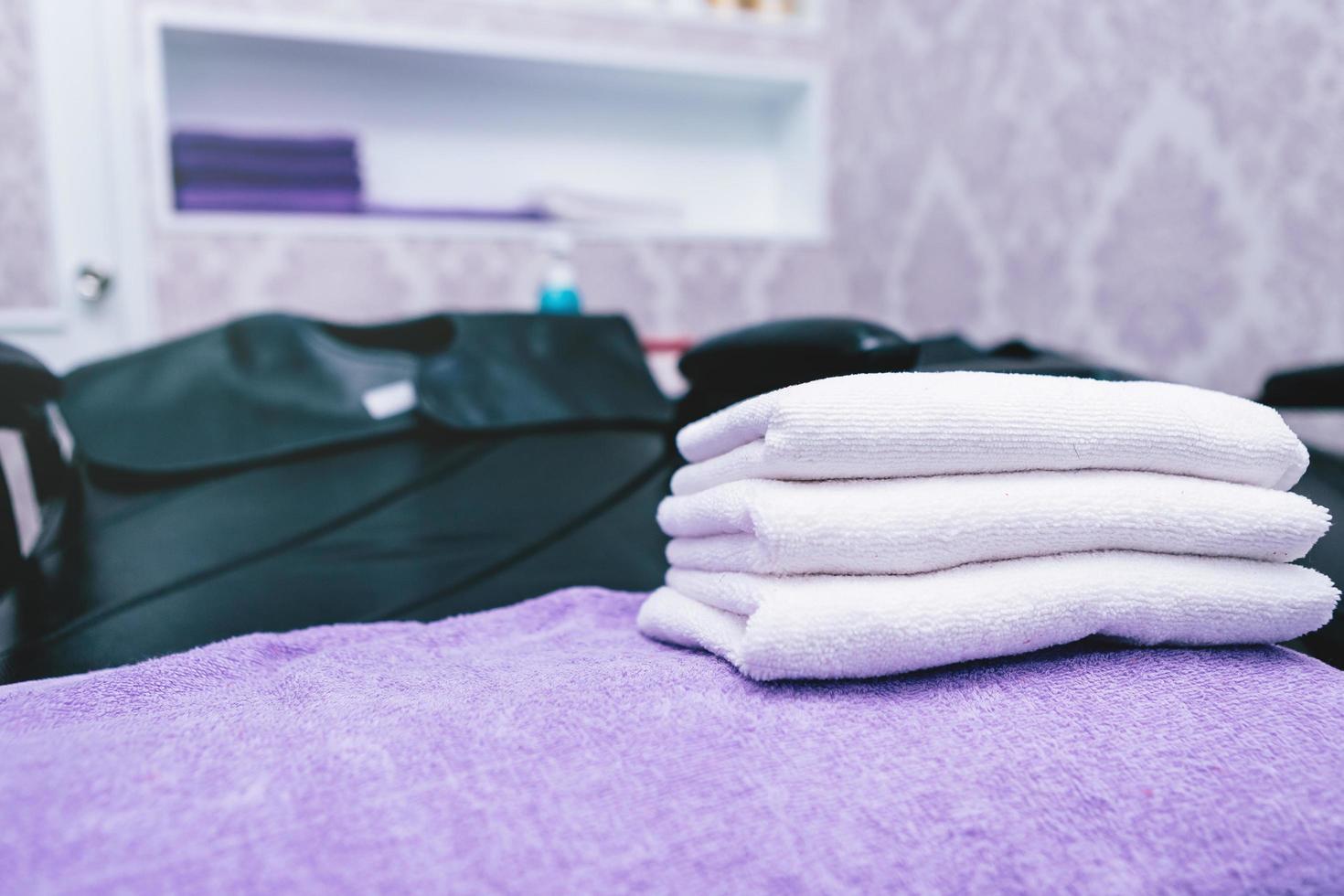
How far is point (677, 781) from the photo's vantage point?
324mm

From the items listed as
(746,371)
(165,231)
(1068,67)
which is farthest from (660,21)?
(746,371)

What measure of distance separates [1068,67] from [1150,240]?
1.09 ft

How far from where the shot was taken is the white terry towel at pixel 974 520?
1.28ft

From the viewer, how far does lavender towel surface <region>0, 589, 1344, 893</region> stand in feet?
0.93

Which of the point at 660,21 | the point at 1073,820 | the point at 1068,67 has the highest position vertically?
the point at 660,21

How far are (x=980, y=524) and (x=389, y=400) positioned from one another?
0.66m

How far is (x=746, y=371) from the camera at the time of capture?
70cm

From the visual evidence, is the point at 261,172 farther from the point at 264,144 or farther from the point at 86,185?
the point at 86,185

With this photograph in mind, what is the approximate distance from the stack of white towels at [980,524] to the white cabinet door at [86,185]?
5.01 feet

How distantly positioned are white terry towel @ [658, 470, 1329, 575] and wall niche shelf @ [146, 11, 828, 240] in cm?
149

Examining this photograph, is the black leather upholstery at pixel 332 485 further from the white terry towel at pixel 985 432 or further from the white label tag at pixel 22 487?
the white terry towel at pixel 985 432

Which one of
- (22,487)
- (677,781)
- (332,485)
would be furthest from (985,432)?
(22,487)

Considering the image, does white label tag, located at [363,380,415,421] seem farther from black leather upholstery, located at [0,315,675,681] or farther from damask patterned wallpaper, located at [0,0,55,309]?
damask patterned wallpaper, located at [0,0,55,309]

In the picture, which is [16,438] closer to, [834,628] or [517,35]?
[834,628]
